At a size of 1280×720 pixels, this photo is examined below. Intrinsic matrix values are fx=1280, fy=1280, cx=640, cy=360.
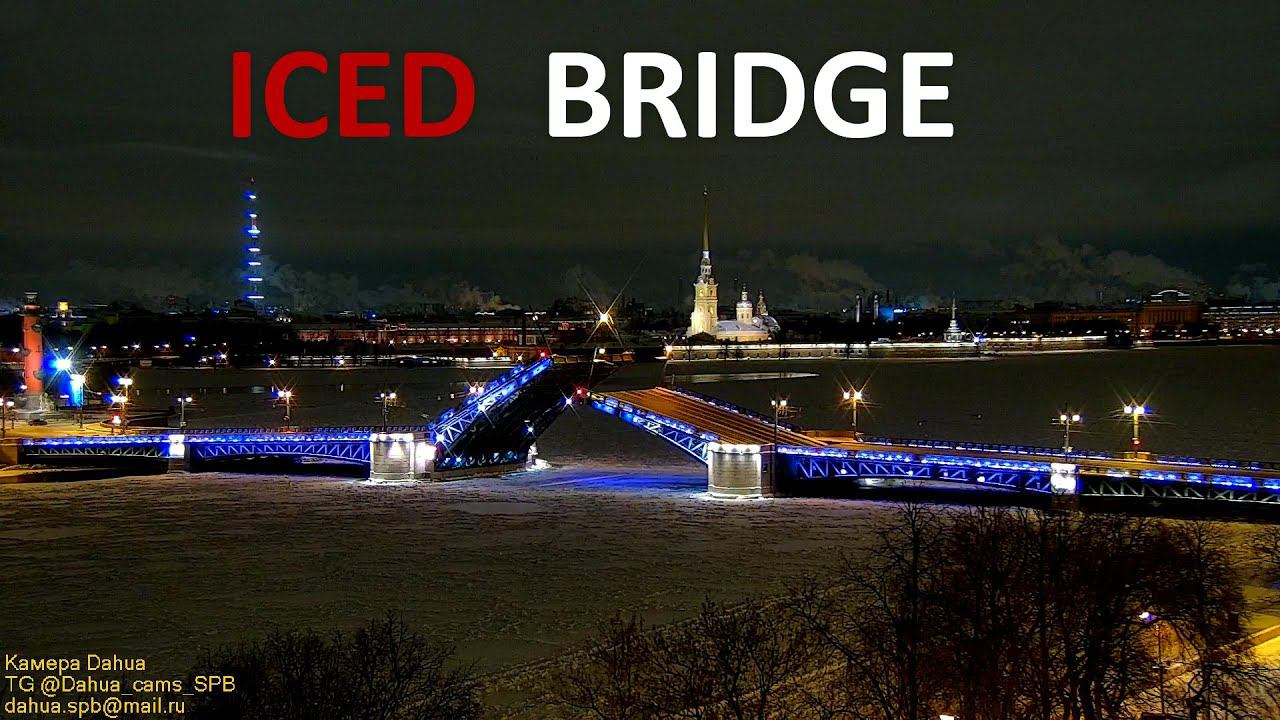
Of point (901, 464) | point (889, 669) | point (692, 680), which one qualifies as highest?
point (901, 464)

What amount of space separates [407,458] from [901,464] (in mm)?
11068

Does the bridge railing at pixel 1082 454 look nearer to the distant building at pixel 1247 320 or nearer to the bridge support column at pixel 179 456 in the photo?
the bridge support column at pixel 179 456

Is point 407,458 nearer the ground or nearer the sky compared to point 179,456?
nearer the sky

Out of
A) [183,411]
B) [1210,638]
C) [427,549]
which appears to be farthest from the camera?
[183,411]

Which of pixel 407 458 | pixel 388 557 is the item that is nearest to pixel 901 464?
pixel 388 557

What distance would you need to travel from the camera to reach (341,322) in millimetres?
164500

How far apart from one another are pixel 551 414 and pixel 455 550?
396 inches

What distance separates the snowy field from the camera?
52.9 ft

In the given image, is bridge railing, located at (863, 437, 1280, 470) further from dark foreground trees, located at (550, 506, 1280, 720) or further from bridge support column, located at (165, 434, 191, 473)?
bridge support column, located at (165, 434, 191, 473)

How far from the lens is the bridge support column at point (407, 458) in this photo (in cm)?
2898

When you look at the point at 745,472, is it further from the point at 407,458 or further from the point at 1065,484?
the point at 407,458

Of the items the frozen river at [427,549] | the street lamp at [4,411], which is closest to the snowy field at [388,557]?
the frozen river at [427,549]

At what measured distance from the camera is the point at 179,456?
31.8 m

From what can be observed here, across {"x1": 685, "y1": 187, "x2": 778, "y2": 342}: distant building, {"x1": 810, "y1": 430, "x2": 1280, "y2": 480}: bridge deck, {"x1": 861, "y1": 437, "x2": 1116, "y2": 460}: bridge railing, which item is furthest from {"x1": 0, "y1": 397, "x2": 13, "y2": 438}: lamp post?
{"x1": 685, "y1": 187, "x2": 778, "y2": 342}: distant building
